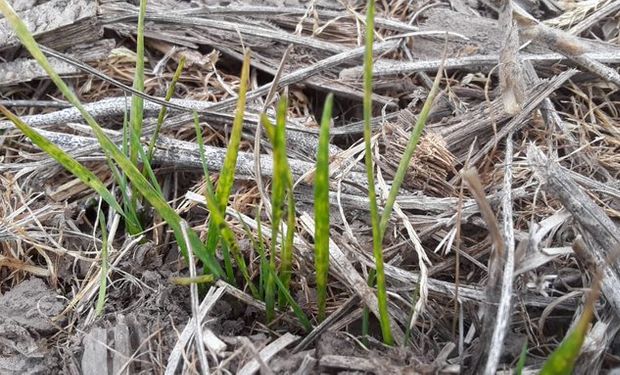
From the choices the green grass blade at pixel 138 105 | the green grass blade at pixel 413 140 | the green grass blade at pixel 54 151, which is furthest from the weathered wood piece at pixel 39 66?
the green grass blade at pixel 413 140

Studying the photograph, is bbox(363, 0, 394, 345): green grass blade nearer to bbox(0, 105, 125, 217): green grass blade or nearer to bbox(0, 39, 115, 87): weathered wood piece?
bbox(0, 105, 125, 217): green grass blade

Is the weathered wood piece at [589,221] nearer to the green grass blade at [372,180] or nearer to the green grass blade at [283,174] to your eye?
the green grass blade at [372,180]

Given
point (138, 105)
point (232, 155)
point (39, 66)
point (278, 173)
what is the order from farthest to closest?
point (39, 66)
point (138, 105)
point (232, 155)
point (278, 173)

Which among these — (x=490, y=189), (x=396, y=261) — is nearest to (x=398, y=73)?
(x=490, y=189)

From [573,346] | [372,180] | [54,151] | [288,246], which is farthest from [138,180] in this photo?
[573,346]

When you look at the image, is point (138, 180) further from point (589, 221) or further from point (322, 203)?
point (589, 221)

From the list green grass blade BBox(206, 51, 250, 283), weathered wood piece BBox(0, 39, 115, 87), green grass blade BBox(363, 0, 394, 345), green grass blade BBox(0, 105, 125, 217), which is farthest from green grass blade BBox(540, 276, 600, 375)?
weathered wood piece BBox(0, 39, 115, 87)
